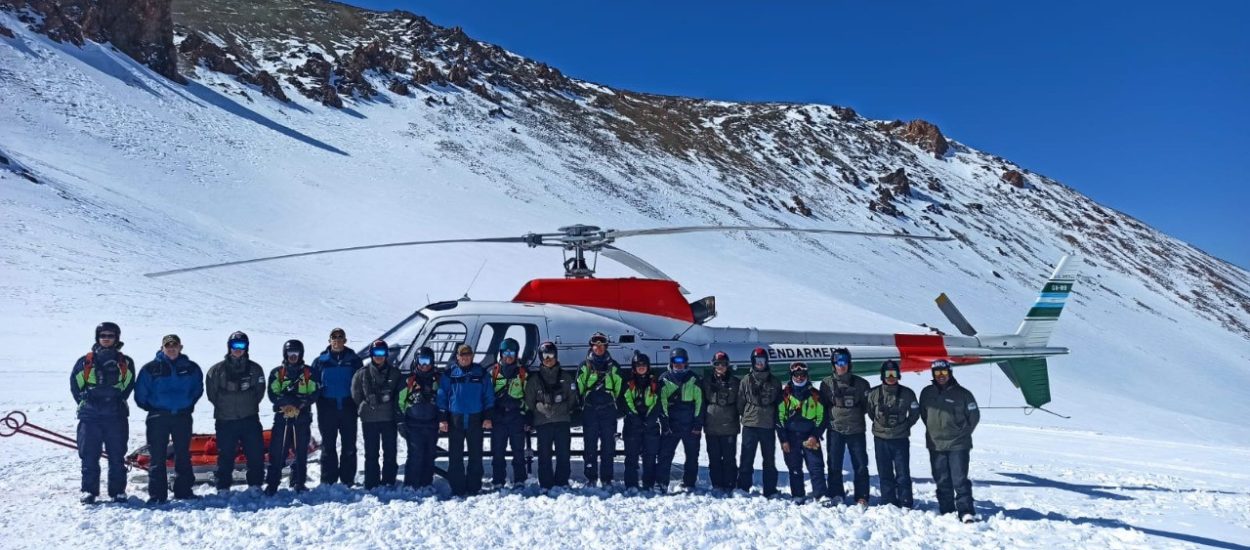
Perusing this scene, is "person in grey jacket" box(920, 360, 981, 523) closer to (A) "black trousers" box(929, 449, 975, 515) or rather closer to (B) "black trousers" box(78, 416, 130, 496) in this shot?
(A) "black trousers" box(929, 449, 975, 515)

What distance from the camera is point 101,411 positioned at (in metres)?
7.09

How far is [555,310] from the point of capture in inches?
353

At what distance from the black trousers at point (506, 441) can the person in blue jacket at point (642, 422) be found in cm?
112

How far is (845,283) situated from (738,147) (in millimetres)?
35857

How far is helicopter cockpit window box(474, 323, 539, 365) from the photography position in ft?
28.1

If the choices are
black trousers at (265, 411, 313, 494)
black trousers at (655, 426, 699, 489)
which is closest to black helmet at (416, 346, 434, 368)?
black trousers at (265, 411, 313, 494)

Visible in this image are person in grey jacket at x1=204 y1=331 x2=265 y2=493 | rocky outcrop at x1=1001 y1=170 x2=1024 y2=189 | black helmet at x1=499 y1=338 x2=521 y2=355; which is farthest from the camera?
rocky outcrop at x1=1001 y1=170 x2=1024 y2=189

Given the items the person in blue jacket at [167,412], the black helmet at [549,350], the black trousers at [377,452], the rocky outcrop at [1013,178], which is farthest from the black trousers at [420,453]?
the rocky outcrop at [1013,178]

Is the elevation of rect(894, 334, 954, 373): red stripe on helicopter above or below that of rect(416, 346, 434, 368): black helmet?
below

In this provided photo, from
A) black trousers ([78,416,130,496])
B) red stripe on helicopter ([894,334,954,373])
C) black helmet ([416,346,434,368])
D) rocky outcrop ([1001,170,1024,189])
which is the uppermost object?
rocky outcrop ([1001,170,1024,189])

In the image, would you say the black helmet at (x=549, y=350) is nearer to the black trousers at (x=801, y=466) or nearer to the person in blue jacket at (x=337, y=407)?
the person in blue jacket at (x=337, y=407)

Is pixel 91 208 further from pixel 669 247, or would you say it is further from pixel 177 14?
pixel 177 14

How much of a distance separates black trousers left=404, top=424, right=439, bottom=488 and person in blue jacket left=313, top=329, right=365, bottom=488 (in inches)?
24.2

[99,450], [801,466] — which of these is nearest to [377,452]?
[99,450]
